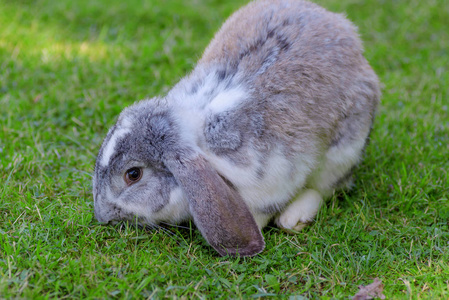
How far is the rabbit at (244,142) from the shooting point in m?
3.05

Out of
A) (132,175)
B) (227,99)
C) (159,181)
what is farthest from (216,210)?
(227,99)

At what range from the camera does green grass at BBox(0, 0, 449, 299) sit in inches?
113

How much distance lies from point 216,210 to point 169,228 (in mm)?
556

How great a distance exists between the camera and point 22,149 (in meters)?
4.07

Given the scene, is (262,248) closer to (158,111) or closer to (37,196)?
(158,111)

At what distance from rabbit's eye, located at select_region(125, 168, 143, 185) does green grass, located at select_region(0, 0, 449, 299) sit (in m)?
0.30

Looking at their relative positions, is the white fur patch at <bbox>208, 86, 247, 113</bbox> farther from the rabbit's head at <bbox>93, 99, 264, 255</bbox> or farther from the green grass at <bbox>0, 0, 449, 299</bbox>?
the green grass at <bbox>0, 0, 449, 299</bbox>

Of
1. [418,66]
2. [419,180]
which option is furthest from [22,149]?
[418,66]

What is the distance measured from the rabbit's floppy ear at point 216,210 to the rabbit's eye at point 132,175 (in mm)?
264

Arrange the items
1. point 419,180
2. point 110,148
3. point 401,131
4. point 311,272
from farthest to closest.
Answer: point 401,131 → point 419,180 → point 110,148 → point 311,272

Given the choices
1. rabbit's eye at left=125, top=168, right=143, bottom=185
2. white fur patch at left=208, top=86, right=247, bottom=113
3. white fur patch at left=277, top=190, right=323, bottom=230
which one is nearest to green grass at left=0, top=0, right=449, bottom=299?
white fur patch at left=277, top=190, right=323, bottom=230

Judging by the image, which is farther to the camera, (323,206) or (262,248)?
(323,206)

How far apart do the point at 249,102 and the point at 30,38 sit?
10.8 feet

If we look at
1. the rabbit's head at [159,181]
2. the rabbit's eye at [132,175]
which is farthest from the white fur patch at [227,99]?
the rabbit's eye at [132,175]
